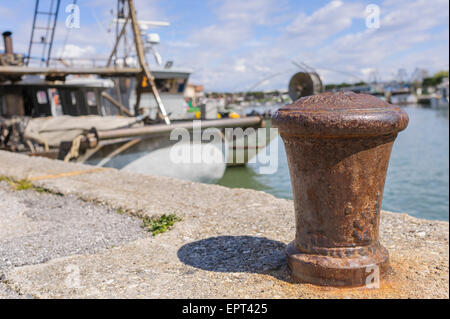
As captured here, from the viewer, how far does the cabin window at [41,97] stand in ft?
45.1

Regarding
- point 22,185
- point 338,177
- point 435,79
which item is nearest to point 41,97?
point 22,185

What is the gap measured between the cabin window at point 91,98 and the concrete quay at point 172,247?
9001 millimetres

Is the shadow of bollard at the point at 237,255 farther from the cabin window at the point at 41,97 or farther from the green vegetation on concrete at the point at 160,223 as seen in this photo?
the cabin window at the point at 41,97

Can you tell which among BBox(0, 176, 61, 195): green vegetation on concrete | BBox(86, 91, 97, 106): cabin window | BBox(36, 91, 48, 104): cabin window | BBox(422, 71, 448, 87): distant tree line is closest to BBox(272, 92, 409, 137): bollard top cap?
BBox(0, 176, 61, 195): green vegetation on concrete

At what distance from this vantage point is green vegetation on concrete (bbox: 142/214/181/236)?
411 centimetres

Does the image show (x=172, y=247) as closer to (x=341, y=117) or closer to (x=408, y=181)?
(x=341, y=117)

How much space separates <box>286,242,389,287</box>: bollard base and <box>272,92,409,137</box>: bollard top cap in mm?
782

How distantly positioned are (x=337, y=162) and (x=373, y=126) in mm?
295

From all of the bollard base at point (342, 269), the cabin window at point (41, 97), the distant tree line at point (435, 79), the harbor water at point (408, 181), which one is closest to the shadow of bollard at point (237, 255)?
the bollard base at point (342, 269)

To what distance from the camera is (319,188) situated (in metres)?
2.75

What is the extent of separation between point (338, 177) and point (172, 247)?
5.17ft

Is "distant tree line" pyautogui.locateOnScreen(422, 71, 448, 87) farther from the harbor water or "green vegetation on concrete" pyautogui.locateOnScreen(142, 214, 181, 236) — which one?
"green vegetation on concrete" pyautogui.locateOnScreen(142, 214, 181, 236)

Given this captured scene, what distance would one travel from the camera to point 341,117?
8.30 ft
